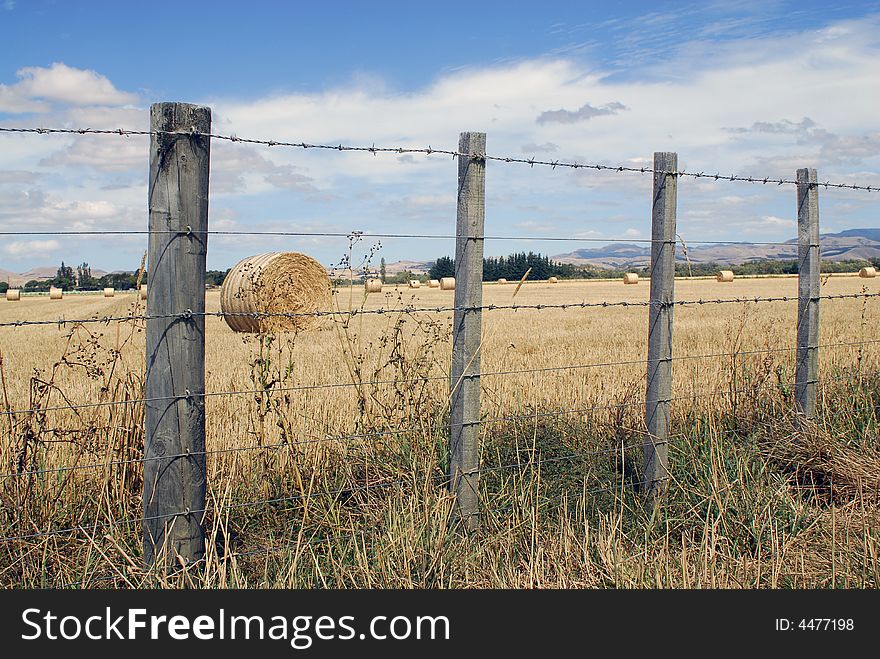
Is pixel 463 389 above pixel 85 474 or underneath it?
above

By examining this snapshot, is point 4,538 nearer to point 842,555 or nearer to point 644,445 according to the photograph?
point 644,445

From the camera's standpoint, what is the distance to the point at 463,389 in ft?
15.0

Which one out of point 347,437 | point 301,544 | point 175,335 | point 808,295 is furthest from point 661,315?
point 175,335

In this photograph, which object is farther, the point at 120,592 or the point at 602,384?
the point at 602,384

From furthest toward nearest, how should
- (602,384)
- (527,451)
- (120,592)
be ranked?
1. (602,384)
2. (527,451)
3. (120,592)

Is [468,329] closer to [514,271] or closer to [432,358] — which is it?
[432,358]

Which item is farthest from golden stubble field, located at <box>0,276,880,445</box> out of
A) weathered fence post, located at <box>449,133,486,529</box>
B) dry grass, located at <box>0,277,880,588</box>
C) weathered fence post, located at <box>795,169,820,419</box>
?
weathered fence post, located at <box>449,133,486,529</box>

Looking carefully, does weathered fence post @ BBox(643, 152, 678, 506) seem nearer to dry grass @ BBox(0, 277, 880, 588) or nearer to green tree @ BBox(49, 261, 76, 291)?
dry grass @ BBox(0, 277, 880, 588)

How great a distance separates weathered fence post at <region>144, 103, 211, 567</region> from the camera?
3.80 m

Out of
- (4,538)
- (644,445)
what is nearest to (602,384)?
(644,445)

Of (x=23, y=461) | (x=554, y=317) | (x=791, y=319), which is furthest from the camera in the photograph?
(x=554, y=317)

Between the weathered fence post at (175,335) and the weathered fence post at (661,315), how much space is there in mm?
2896

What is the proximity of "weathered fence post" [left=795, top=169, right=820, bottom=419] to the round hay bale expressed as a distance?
9040 millimetres

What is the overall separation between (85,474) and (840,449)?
482cm
